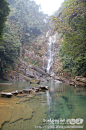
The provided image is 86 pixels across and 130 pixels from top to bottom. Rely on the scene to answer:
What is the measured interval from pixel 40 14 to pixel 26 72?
32411 mm

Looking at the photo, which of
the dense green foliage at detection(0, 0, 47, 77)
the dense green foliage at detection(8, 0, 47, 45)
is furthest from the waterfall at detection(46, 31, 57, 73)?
the dense green foliage at detection(8, 0, 47, 45)

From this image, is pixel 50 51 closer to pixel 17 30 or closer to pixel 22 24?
pixel 17 30

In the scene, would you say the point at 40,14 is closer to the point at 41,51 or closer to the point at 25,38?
the point at 25,38

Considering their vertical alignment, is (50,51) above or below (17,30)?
below

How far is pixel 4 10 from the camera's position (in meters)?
10.9

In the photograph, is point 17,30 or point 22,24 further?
point 22,24

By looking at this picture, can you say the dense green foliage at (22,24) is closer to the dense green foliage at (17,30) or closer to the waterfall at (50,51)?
the dense green foliage at (17,30)

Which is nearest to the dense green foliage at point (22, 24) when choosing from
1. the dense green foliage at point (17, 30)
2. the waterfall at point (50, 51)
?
the dense green foliage at point (17, 30)

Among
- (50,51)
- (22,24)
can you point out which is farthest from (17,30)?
(50,51)

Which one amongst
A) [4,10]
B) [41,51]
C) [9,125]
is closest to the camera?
[9,125]

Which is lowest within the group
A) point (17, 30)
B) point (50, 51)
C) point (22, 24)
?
point (50, 51)

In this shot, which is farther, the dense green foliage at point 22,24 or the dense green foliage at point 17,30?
the dense green foliage at point 22,24

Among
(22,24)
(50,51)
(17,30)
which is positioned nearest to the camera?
(17,30)

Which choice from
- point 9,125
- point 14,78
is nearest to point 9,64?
point 14,78
